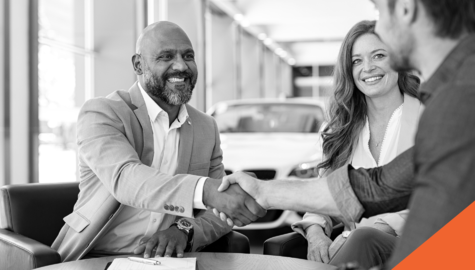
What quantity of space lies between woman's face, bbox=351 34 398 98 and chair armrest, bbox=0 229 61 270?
146 centimetres

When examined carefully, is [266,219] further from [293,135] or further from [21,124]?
[21,124]

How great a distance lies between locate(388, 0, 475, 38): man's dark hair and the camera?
0.92 m

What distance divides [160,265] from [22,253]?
671 millimetres

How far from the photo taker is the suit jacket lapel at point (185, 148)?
228cm

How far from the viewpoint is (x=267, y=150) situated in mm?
5039

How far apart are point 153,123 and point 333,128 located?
805mm

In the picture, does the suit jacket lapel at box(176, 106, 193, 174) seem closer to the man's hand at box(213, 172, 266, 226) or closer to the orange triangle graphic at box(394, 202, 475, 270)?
the man's hand at box(213, 172, 266, 226)

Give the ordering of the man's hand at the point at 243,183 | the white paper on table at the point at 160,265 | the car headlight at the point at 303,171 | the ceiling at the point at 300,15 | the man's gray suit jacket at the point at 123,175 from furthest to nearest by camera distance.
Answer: the ceiling at the point at 300,15
the car headlight at the point at 303,171
the man's gray suit jacket at the point at 123,175
the man's hand at the point at 243,183
the white paper on table at the point at 160,265

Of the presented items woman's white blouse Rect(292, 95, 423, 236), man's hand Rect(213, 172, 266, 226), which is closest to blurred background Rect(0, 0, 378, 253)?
woman's white blouse Rect(292, 95, 423, 236)

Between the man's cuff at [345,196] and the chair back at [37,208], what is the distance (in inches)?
55.1

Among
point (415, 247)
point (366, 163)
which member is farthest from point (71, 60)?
point (415, 247)

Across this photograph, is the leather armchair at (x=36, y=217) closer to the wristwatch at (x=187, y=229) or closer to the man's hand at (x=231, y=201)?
the wristwatch at (x=187, y=229)

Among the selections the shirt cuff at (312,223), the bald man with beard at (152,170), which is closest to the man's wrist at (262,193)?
the bald man with beard at (152,170)

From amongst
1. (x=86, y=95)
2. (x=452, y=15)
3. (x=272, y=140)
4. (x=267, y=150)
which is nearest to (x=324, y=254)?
(x=452, y=15)
